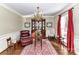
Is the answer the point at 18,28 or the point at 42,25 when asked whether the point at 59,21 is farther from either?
the point at 18,28

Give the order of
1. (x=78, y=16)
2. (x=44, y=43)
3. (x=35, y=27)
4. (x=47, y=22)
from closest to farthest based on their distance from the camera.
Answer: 1. (x=78, y=16)
2. (x=35, y=27)
3. (x=44, y=43)
4. (x=47, y=22)

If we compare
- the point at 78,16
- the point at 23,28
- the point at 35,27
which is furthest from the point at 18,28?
the point at 78,16

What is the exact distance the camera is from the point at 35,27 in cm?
599

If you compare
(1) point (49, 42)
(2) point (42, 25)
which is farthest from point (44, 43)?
(2) point (42, 25)

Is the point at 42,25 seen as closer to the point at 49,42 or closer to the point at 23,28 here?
the point at 49,42

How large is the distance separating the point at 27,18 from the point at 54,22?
5.12 ft

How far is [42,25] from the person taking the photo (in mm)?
6137

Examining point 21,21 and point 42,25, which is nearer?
point 42,25
